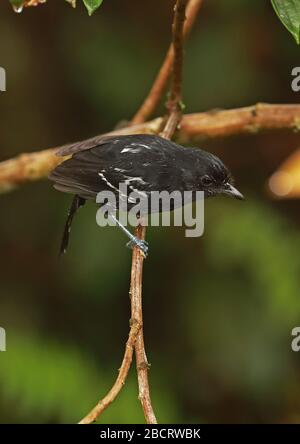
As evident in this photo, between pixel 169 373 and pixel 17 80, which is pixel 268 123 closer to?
pixel 169 373

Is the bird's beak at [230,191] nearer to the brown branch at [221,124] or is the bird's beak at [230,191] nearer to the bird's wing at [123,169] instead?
the bird's wing at [123,169]

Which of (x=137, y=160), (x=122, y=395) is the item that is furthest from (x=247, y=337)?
(x=137, y=160)

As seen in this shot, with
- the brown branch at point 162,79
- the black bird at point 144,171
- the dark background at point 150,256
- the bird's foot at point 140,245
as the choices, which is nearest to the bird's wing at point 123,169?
the black bird at point 144,171

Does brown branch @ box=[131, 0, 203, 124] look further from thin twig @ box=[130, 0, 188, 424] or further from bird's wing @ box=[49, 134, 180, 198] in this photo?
bird's wing @ box=[49, 134, 180, 198]

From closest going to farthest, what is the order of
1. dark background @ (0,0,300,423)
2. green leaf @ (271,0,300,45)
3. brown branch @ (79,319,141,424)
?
1. brown branch @ (79,319,141,424)
2. green leaf @ (271,0,300,45)
3. dark background @ (0,0,300,423)

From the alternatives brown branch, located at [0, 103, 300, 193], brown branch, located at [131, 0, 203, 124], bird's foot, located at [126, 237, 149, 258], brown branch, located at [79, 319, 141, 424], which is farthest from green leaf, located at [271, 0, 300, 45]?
brown branch, located at [131, 0, 203, 124]

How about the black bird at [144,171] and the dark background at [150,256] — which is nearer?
the black bird at [144,171]

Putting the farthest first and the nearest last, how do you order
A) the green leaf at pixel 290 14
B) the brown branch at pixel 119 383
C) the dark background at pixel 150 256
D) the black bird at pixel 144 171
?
the dark background at pixel 150 256 → the black bird at pixel 144 171 → the green leaf at pixel 290 14 → the brown branch at pixel 119 383
